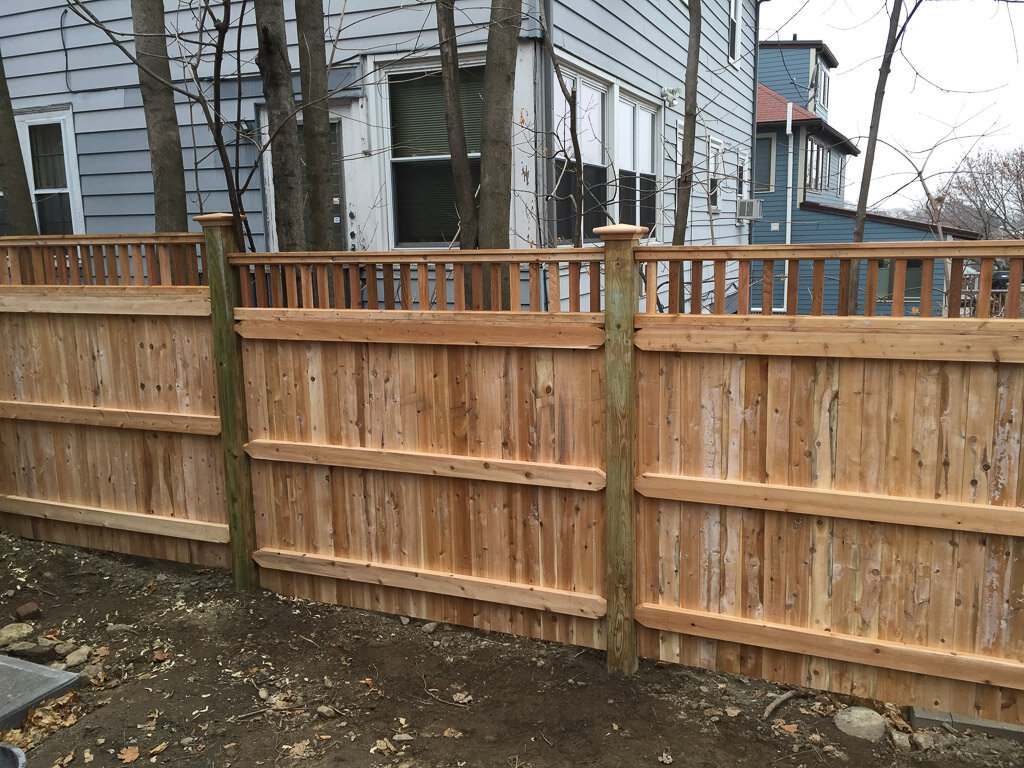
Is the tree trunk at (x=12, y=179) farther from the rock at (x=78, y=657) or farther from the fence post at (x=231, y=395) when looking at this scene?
the rock at (x=78, y=657)

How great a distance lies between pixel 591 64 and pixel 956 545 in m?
5.35

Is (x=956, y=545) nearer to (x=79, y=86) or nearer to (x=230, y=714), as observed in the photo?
(x=230, y=714)

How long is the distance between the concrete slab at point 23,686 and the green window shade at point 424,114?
463 centimetres

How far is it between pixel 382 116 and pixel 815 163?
18.5m

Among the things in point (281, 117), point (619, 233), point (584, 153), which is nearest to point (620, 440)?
point (619, 233)

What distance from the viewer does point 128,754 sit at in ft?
10.5

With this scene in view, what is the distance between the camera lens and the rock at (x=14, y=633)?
13.4 feet

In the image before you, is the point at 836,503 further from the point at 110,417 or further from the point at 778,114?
the point at 778,114

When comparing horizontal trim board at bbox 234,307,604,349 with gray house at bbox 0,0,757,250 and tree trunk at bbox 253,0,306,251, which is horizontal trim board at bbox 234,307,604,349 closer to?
tree trunk at bbox 253,0,306,251

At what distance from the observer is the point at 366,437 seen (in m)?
4.14

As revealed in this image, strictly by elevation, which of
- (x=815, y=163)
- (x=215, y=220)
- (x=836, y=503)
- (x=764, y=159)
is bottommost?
(x=836, y=503)

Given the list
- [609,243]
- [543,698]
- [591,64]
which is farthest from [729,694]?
[591,64]

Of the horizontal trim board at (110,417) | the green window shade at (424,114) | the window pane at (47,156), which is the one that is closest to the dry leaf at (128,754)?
the horizontal trim board at (110,417)

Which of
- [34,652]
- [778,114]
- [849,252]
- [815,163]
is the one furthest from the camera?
[815,163]
